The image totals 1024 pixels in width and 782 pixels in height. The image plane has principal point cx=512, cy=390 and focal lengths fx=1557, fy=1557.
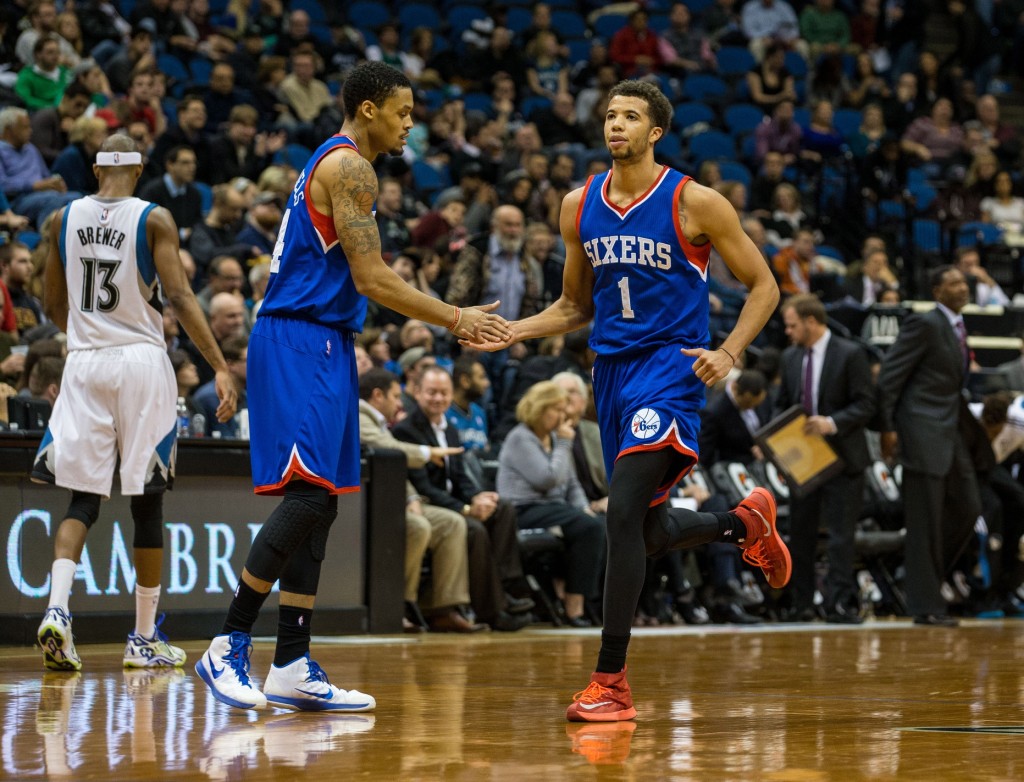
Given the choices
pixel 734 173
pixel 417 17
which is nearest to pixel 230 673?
pixel 734 173

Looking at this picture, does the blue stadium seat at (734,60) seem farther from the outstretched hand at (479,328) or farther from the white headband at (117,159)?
the outstretched hand at (479,328)

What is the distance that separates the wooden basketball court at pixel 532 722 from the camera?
12.9 feet

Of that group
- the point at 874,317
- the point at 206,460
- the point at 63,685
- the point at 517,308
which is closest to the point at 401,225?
the point at 517,308

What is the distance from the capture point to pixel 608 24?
69.4 ft

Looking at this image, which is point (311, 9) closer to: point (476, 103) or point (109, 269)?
point (476, 103)

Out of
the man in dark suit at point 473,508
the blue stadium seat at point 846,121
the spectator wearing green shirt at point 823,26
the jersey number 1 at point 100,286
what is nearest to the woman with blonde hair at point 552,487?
the man in dark suit at point 473,508

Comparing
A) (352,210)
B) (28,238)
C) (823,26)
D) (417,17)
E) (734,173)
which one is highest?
(823,26)

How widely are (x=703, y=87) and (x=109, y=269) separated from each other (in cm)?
1493

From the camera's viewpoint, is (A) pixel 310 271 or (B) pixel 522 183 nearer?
(A) pixel 310 271

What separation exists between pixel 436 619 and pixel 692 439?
190 inches

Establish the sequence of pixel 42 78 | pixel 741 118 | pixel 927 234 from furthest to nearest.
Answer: pixel 741 118, pixel 927 234, pixel 42 78

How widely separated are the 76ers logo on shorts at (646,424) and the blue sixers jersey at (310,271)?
3.32 feet

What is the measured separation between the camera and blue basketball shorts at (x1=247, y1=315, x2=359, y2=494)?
5082 millimetres

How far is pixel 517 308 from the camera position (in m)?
13.5
